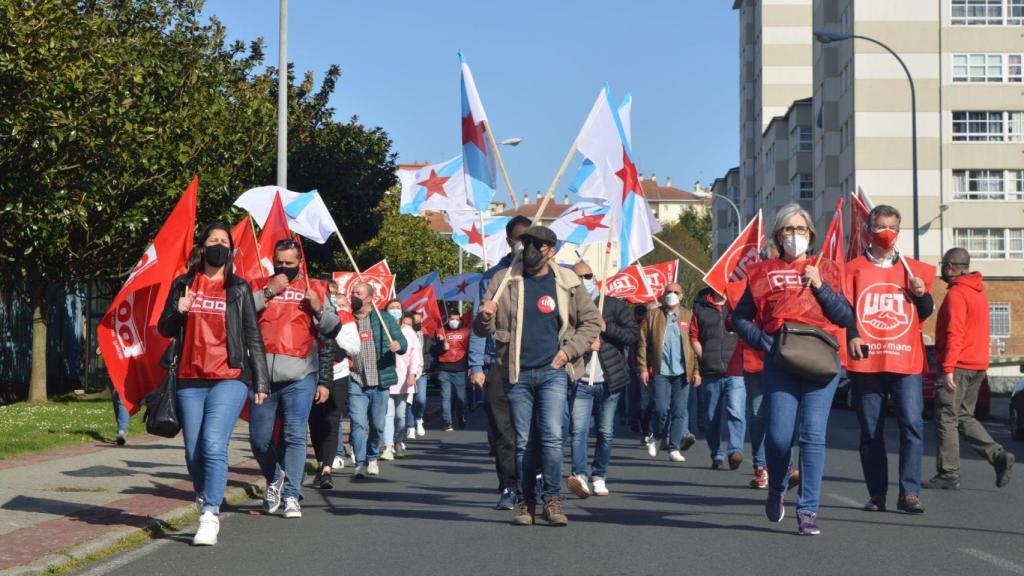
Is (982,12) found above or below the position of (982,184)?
above

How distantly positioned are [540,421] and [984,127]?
57.6m

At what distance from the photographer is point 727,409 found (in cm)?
1422

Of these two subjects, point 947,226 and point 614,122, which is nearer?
point 614,122

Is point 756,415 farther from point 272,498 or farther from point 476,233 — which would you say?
point 476,233

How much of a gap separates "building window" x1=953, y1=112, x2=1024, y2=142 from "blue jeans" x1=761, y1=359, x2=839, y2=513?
57.1 m

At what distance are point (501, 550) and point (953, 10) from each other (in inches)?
2351

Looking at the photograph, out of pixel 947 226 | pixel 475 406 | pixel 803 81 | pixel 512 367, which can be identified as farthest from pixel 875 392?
pixel 803 81

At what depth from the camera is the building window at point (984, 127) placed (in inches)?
2489

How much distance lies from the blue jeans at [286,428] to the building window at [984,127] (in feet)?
186

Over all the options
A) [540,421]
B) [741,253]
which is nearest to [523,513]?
[540,421]

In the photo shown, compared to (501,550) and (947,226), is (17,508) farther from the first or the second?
(947,226)

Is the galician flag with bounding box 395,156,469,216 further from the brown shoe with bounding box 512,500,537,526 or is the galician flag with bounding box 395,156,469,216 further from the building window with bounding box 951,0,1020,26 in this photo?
the building window with bounding box 951,0,1020,26

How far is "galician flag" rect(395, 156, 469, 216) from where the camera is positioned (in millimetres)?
16219

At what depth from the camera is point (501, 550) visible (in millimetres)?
8625
